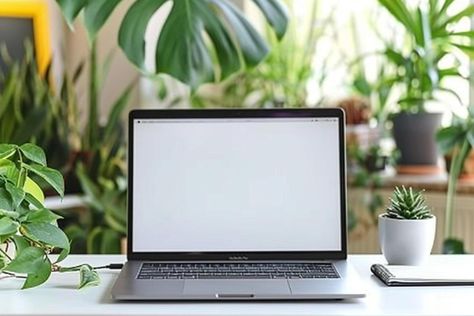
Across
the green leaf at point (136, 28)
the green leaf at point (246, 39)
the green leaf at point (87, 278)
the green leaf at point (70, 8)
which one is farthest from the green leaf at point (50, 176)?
the green leaf at point (246, 39)

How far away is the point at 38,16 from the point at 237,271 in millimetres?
2306

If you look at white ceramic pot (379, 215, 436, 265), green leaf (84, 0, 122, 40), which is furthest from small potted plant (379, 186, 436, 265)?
green leaf (84, 0, 122, 40)

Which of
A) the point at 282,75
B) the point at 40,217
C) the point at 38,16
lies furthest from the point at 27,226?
the point at 38,16

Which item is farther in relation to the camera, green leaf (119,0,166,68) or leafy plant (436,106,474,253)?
leafy plant (436,106,474,253)

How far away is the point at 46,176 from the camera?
107cm

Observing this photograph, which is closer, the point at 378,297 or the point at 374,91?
the point at 378,297

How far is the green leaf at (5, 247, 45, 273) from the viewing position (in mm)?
1011

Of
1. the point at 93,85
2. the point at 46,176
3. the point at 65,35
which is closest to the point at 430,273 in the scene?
the point at 46,176

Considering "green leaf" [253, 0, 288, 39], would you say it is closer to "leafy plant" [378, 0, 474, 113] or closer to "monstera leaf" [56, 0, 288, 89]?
"monstera leaf" [56, 0, 288, 89]

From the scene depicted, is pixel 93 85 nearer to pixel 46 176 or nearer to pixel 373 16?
pixel 373 16

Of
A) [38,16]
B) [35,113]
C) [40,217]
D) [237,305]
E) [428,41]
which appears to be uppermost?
[38,16]

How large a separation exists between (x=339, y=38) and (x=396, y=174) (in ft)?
1.90

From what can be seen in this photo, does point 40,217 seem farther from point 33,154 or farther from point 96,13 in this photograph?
point 96,13

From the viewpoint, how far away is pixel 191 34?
5.31ft
